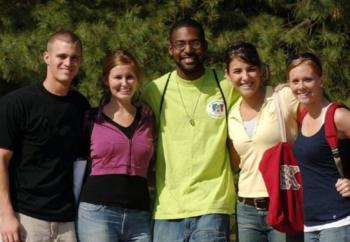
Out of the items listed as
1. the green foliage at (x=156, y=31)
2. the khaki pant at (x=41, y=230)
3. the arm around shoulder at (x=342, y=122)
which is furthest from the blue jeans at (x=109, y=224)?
the green foliage at (x=156, y=31)

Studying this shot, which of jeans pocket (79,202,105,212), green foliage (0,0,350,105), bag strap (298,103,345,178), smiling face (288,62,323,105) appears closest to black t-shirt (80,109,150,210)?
jeans pocket (79,202,105,212)

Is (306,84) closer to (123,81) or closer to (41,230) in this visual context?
(123,81)

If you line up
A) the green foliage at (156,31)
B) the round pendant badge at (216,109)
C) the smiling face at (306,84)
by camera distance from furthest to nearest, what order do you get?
1. the green foliage at (156,31)
2. the round pendant badge at (216,109)
3. the smiling face at (306,84)

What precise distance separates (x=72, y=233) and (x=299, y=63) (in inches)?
60.3

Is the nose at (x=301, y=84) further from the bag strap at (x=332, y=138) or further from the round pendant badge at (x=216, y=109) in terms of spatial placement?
the round pendant badge at (x=216, y=109)

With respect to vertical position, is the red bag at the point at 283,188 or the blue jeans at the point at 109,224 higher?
the red bag at the point at 283,188

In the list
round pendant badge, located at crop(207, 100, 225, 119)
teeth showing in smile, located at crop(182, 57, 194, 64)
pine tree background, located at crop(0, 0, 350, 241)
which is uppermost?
pine tree background, located at crop(0, 0, 350, 241)

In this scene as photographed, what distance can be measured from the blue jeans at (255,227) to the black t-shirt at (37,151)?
948 millimetres

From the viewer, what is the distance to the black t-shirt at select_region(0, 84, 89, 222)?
446 centimetres

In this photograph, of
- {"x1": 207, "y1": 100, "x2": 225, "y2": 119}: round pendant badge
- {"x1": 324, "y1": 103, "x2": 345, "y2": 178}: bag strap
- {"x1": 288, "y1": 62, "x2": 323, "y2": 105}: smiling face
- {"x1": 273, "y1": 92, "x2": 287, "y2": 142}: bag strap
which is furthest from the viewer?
{"x1": 207, "y1": 100, "x2": 225, "y2": 119}: round pendant badge

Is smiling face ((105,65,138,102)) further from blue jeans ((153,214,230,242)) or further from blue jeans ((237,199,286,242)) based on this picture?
blue jeans ((237,199,286,242))

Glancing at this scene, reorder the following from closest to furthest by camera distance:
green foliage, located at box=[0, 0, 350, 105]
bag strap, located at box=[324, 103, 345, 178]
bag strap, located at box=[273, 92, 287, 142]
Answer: bag strap, located at box=[324, 103, 345, 178] → bag strap, located at box=[273, 92, 287, 142] → green foliage, located at box=[0, 0, 350, 105]

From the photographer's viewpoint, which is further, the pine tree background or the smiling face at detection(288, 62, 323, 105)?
the pine tree background

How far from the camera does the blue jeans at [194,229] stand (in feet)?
15.2
